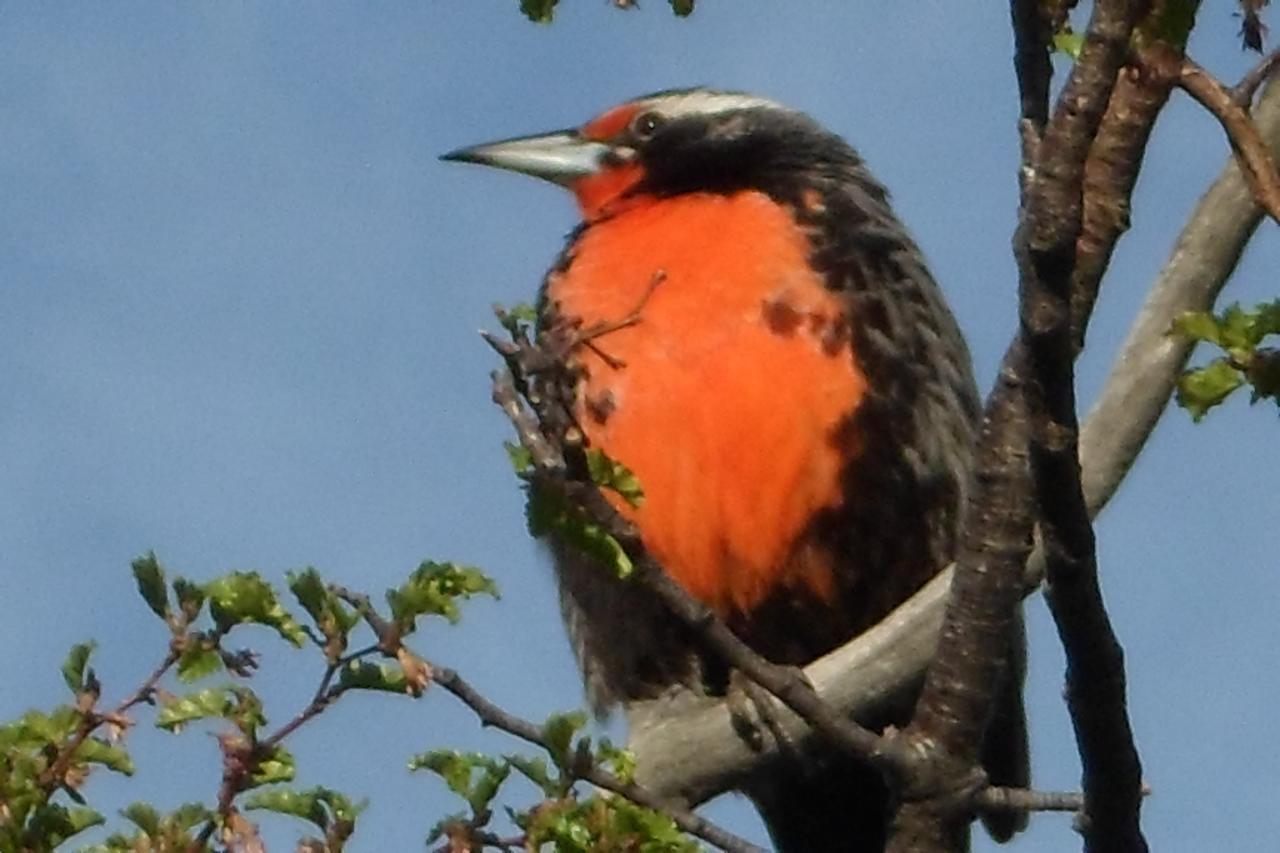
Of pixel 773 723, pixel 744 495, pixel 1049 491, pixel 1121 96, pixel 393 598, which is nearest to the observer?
pixel 1121 96

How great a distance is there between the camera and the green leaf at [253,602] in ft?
9.78

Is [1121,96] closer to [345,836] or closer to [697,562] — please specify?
[345,836]

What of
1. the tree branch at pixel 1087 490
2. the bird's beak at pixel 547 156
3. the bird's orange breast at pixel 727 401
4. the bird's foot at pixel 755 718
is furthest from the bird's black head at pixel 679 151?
the bird's foot at pixel 755 718

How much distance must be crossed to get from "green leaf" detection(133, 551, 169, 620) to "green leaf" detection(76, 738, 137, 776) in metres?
0.19

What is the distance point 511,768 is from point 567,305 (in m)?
2.10

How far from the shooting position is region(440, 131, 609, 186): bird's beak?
5801 millimetres

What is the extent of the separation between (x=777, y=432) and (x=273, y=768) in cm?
193

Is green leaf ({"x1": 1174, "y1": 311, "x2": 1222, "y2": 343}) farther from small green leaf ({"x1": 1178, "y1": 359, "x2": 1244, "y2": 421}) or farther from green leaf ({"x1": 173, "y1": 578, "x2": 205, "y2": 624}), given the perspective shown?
green leaf ({"x1": 173, "y1": 578, "x2": 205, "y2": 624})

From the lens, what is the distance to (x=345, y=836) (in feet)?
9.70

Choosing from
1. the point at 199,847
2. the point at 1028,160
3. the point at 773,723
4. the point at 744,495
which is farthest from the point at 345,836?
the point at 744,495

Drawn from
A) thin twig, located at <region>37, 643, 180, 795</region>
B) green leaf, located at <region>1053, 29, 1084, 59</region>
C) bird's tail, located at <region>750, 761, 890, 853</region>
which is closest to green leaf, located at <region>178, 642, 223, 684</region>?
thin twig, located at <region>37, 643, 180, 795</region>

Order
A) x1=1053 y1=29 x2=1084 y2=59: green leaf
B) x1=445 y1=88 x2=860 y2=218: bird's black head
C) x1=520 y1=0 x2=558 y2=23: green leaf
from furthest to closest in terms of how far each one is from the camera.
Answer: x1=445 y1=88 x2=860 y2=218: bird's black head → x1=520 y1=0 x2=558 y2=23: green leaf → x1=1053 y1=29 x2=1084 y2=59: green leaf

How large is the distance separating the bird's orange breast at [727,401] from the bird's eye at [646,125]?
34.6 inches

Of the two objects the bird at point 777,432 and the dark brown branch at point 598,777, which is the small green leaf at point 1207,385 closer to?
the dark brown branch at point 598,777
